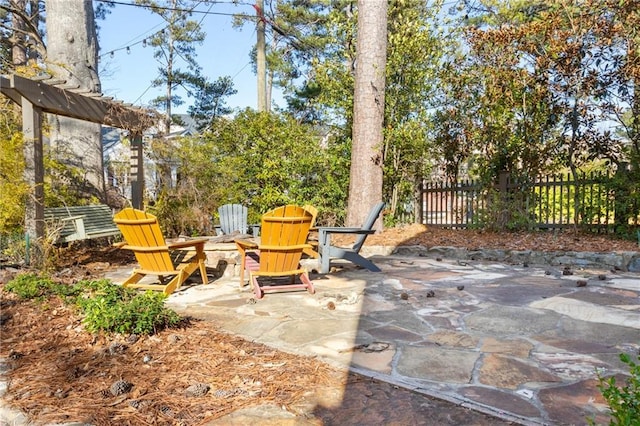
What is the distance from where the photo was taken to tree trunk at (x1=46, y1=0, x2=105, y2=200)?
790cm

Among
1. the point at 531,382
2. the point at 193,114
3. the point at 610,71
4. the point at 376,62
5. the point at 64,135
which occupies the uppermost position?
the point at 193,114

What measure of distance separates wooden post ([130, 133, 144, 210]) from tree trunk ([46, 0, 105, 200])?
0.91 meters

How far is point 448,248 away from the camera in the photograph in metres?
7.57

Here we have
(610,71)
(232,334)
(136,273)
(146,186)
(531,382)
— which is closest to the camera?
(531,382)

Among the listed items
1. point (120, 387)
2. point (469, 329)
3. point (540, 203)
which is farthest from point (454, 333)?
point (540, 203)

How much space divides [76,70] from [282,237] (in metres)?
5.96

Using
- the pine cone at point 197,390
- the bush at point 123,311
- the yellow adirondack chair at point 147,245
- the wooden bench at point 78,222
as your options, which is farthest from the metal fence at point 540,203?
the pine cone at point 197,390

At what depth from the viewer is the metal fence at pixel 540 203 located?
7371 millimetres

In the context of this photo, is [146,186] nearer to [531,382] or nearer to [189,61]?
[531,382]

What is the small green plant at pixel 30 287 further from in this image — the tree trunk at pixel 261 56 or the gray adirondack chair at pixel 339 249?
the tree trunk at pixel 261 56

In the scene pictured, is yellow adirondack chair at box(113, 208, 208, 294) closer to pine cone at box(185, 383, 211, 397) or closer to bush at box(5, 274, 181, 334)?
bush at box(5, 274, 181, 334)

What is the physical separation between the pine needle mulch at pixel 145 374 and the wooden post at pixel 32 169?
2.73m

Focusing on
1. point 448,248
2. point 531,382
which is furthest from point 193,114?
point 531,382

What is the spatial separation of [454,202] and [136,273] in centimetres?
685
